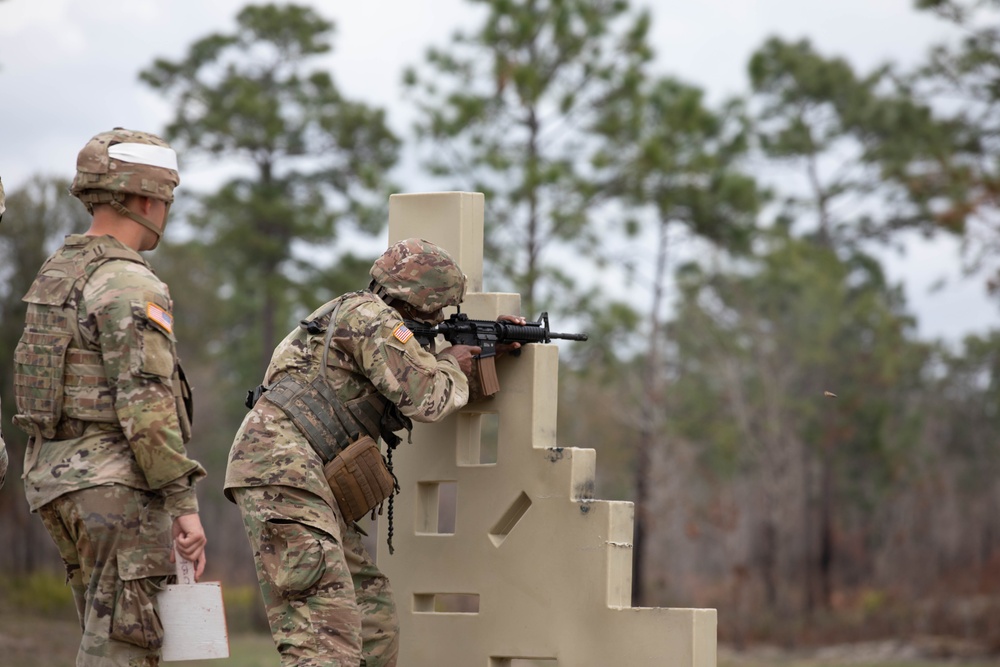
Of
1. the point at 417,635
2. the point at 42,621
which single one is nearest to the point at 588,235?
the point at 42,621

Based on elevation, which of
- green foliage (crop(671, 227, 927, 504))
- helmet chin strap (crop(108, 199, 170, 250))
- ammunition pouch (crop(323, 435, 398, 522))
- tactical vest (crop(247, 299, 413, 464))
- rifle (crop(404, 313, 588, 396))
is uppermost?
green foliage (crop(671, 227, 927, 504))

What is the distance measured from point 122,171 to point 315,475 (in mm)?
1259

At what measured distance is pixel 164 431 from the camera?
4156 millimetres

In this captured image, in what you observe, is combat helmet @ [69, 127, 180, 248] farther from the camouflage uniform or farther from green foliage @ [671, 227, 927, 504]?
green foliage @ [671, 227, 927, 504]

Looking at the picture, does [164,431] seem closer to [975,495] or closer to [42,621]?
[42,621]

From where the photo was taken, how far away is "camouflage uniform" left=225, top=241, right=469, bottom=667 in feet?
14.6

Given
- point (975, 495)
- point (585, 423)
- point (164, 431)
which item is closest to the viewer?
point (164, 431)

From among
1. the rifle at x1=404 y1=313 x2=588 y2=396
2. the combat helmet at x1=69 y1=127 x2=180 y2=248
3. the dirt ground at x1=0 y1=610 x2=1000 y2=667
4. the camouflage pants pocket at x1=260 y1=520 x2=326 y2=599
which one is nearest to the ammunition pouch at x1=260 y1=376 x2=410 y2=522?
the camouflage pants pocket at x1=260 y1=520 x2=326 y2=599

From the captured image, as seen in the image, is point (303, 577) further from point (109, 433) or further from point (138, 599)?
point (109, 433)

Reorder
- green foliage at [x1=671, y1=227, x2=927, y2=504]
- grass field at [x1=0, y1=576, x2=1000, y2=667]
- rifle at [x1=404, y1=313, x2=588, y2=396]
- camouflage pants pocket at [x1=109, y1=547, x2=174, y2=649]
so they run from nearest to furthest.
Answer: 1. camouflage pants pocket at [x1=109, y1=547, x2=174, y2=649]
2. rifle at [x1=404, y1=313, x2=588, y2=396]
3. grass field at [x1=0, y1=576, x2=1000, y2=667]
4. green foliage at [x1=671, y1=227, x2=927, y2=504]

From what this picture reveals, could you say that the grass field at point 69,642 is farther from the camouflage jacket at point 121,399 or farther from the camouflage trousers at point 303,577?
the camouflage jacket at point 121,399

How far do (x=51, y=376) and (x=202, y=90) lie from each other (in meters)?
17.1

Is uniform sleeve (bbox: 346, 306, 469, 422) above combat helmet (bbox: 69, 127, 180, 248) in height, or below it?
below

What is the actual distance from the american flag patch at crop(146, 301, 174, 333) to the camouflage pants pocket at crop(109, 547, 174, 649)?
2.43 feet
